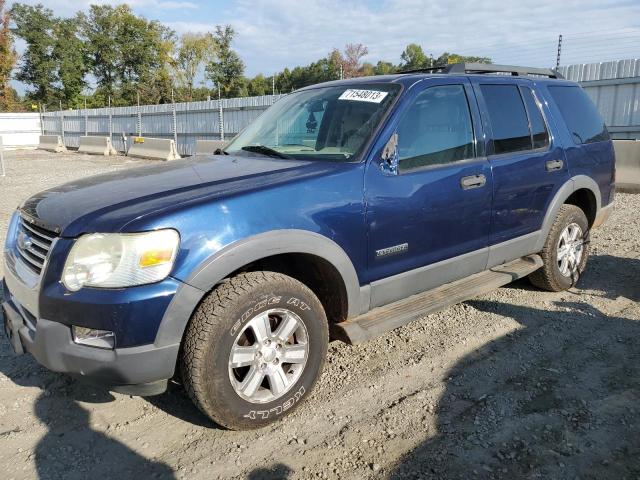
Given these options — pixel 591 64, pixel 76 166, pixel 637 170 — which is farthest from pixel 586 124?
pixel 76 166

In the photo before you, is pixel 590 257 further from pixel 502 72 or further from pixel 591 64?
pixel 591 64

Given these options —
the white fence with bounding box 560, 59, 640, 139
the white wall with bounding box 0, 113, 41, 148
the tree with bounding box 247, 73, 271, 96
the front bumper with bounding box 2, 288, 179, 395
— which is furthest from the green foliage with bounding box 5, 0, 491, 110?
the front bumper with bounding box 2, 288, 179, 395

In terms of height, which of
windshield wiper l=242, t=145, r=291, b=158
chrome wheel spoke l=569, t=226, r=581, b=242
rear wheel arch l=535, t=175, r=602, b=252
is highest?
windshield wiper l=242, t=145, r=291, b=158

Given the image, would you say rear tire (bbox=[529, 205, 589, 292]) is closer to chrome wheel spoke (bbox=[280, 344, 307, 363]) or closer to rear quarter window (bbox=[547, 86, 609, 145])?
rear quarter window (bbox=[547, 86, 609, 145])

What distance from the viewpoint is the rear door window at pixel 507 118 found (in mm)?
3979

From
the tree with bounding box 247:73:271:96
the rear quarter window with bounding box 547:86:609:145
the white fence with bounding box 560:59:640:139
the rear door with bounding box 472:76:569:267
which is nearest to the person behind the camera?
the rear door with bounding box 472:76:569:267

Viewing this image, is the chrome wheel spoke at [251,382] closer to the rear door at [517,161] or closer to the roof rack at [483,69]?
the rear door at [517,161]

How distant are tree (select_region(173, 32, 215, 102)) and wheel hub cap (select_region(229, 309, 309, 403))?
63239 mm

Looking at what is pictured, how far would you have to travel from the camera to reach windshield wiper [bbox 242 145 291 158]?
351 centimetres

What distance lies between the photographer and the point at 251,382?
109 inches

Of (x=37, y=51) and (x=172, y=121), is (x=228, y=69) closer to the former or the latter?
(x=37, y=51)

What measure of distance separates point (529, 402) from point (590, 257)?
11.5 ft

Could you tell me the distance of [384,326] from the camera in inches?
126

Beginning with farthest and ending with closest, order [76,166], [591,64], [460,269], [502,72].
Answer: [76,166], [591,64], [502,72], [460,269]
